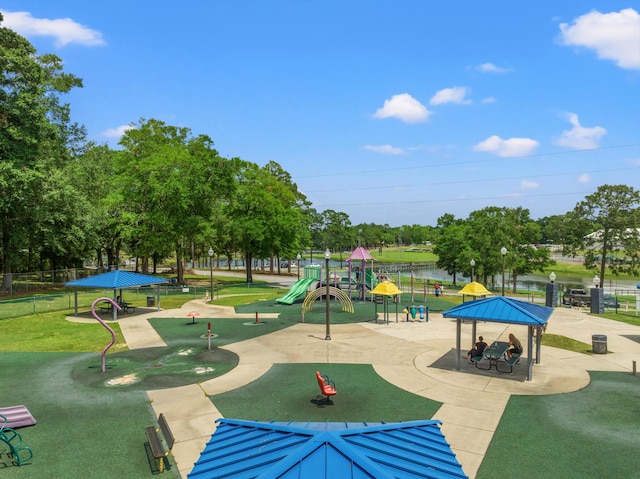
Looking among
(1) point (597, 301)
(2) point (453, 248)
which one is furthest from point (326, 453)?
(2) point (453, 248)

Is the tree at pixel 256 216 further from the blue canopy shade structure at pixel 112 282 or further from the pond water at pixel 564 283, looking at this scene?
the blue canopy shade structure at pixel 112 282

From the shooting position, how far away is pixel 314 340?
74.4ft

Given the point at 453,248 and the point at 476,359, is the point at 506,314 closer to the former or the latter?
the point at 476,359

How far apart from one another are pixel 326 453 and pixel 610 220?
5802 centimetres

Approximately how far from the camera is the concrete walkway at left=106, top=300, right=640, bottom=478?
11.8 metres

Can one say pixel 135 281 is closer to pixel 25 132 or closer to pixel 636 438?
pixel 25 132

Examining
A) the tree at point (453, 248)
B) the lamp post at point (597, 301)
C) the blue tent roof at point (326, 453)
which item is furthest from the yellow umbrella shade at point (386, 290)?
the tree at point (453, 248)

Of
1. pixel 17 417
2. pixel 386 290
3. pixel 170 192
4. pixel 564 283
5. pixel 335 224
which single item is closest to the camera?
pixel 17 417

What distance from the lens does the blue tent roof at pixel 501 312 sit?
51.7ft

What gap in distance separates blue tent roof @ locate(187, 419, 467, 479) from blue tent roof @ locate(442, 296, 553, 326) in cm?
1139

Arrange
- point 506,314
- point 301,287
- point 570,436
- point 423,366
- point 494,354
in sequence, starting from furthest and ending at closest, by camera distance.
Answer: point 301,287
point 423,366
point 494,354
point 506,314
point 570,436

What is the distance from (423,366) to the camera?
17.9 meters

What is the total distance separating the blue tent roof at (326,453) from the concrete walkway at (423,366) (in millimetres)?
4957

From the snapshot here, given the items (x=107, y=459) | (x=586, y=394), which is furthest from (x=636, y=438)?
(x=107, y=459)
